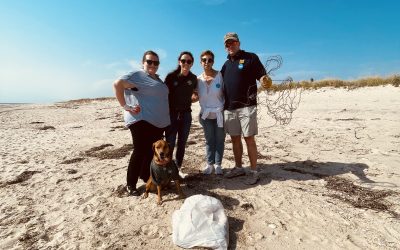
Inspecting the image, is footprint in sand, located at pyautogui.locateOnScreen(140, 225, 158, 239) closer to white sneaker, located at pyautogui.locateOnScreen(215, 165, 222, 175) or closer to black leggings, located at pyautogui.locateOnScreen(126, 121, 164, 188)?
black leggings, located at pyautogui.locateOnScreen(126, 121, 164, 188)

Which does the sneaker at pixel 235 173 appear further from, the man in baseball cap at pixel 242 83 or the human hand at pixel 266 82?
the human hand at pixel 266 82

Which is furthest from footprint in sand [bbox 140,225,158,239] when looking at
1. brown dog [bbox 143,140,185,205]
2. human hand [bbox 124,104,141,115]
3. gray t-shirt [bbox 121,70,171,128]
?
human hand [bbox 124,104,141,115]

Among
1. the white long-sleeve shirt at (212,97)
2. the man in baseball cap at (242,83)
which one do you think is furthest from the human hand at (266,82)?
the white long-sleeve shirt at (212,97)

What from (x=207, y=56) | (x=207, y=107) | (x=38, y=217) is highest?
(x=207, y=56)

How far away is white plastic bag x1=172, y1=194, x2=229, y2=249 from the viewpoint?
329 cm

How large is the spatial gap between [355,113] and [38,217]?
1137cm

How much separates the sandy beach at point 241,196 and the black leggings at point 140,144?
1.51 ft

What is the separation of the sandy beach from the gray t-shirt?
1.31 metres

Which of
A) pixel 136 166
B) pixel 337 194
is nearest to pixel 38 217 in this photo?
pixel 136 166

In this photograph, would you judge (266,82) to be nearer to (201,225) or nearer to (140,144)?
(140,144)

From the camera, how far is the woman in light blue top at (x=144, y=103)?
171 inches

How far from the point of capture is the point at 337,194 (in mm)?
4727

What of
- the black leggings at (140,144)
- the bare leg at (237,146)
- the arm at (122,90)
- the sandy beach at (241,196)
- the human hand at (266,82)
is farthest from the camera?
the bare leg at (237,146)

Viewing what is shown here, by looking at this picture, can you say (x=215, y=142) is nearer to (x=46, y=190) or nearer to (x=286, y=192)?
(x=286, y=192)
